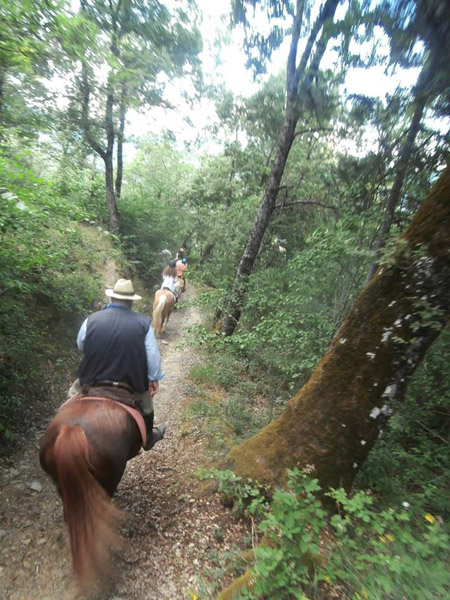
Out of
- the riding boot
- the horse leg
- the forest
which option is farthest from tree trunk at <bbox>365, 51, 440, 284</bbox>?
the horse leg

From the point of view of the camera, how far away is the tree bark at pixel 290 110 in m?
6.71

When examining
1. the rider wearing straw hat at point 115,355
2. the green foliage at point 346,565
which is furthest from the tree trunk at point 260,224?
the green foliage at point 346,565

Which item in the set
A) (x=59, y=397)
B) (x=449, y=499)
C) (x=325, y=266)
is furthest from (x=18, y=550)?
(x=325, y=266)

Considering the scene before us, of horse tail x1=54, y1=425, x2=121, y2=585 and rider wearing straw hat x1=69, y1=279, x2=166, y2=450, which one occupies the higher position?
rider wearing straw hat x1=69, y1=279, x2=166, y2=450

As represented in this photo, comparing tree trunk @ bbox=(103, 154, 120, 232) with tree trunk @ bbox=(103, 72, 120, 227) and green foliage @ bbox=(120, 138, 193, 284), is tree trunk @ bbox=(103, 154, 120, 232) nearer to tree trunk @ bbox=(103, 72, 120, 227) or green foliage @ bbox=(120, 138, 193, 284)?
tree trunk @ bbox=(103, 72, 120, 227)

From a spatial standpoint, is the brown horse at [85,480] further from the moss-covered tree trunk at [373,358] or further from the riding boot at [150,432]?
the moss-covered tree trunk at [373,358]

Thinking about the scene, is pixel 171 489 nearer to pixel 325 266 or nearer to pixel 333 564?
pixel 333 564

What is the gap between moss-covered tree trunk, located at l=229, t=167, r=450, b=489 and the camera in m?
2.68

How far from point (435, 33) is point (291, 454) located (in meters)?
5.21

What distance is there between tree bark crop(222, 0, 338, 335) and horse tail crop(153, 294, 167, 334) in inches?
73.1

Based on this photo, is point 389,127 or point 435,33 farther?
point 389,127

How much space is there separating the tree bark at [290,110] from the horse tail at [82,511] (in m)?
5.44

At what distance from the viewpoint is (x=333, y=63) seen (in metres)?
6.48

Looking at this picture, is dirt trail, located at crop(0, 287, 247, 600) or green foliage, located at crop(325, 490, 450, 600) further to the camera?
dirt trail, located at crop(0, 287, 247, 600)
